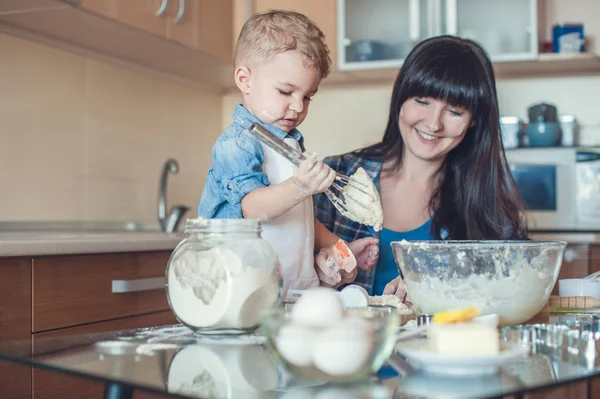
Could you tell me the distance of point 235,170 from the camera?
1136mm

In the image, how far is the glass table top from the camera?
603mm

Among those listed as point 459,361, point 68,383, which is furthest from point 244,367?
point 68,383

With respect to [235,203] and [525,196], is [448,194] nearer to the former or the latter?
[235,203]

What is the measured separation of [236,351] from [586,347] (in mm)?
380

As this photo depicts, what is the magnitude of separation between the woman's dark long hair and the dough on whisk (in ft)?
2.31

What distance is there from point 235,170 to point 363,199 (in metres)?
0.20

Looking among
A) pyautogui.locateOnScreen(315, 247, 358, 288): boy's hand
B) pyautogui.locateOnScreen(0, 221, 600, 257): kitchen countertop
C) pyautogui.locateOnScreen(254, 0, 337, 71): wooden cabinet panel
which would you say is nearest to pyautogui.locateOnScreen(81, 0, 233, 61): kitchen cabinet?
pyautogui.locateOnScreen(254, 0, 337, 71): wooden cabinet panel

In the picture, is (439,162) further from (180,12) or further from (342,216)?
(180,12)

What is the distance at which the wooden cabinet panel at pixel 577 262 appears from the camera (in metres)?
2.72

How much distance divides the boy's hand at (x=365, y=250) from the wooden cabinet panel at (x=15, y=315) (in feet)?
2.52

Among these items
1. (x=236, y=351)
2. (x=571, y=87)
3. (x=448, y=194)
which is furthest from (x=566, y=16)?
(x=236, y=351)

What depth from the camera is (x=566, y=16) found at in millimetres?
3273

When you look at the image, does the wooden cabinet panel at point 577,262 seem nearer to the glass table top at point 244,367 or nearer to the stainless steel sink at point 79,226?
the stainless steel sink at point 79,226

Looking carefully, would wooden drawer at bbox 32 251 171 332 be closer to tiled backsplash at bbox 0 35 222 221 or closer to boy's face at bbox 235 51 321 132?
tiled backsplash at bbox 0 35 222 221
